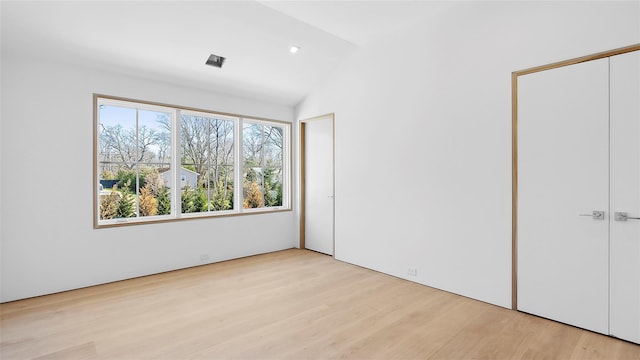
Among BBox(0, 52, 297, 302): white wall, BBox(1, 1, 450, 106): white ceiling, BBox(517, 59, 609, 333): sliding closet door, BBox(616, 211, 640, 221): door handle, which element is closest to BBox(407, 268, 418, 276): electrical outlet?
BBox(517, 59, 609, 333): sliding closet door

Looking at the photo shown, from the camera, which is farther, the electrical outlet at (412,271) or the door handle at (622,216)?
the electrical outlet at (412,271)

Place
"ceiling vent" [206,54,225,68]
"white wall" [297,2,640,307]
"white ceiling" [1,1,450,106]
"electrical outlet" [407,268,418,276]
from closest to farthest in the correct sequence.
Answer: "white wall" [297,2,640,307] → "white ceiling" [1,1,450,106] → "electrical outlet" [407,268,418,276] → "ceiling vent" [206,54,225,68]

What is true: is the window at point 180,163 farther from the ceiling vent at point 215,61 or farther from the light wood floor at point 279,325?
the light wood floor at point 279,325

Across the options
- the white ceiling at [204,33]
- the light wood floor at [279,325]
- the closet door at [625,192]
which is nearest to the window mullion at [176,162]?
the white ceiling at [204,33]

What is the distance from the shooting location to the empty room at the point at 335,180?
2.54 m

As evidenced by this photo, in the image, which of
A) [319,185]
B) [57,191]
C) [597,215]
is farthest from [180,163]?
[597,215]

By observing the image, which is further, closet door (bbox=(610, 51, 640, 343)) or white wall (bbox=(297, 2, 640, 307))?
white wall (bbox=(297, 2, 640, 307))

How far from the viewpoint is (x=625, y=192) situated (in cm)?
248

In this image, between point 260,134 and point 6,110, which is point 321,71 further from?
point 6,110

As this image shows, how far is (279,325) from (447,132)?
8.62 ft

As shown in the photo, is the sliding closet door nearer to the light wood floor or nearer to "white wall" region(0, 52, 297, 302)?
the light wood floor

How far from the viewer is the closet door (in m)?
2.43

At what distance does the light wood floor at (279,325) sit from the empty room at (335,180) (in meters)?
0.03

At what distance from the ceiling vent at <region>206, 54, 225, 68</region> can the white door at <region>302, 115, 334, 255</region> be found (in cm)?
175
